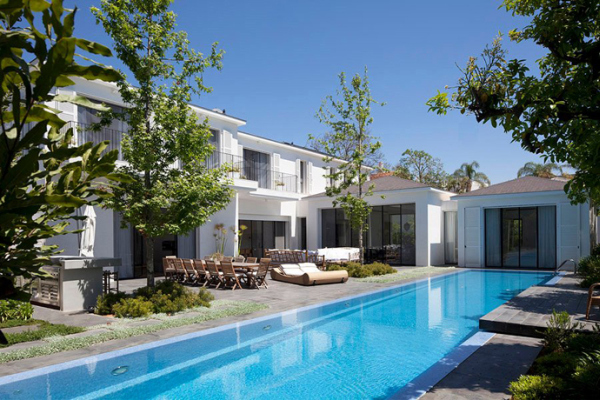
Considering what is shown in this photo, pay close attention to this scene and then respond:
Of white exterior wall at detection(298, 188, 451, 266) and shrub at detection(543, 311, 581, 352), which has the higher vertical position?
white exterior wall at detection(298, 188, 451, 266)

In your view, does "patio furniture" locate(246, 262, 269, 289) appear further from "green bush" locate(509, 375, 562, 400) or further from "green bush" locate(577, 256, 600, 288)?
"green bush" locate(509, 375, 562, 400)

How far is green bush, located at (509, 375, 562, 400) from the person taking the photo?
13.7 feet

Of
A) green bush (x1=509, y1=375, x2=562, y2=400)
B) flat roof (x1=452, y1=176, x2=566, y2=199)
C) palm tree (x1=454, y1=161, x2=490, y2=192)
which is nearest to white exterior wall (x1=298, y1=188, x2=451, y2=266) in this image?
flat roof (x1=452, y1=176, x2=566, y2=199)

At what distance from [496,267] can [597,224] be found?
5492 mm

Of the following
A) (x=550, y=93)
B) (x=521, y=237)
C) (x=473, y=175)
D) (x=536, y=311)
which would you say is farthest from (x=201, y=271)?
(x=473, y=175)

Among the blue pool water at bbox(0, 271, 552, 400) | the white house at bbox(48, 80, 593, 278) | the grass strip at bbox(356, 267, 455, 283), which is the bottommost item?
the grass strip at bbox(356, 267, 455, 283)

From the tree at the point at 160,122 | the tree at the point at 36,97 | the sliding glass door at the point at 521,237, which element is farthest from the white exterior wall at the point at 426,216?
the tree at the point at 36,97

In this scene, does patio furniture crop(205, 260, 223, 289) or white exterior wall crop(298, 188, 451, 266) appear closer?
patio furniture crop(205, 260, 223, 289)

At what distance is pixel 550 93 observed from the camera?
4238 millimetres

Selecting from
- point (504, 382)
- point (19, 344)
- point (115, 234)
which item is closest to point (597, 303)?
point (504, 382)

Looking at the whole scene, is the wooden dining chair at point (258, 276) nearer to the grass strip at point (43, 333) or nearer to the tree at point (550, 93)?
the grass strip at point (43, 333)

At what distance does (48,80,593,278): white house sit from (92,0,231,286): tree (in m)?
5.42

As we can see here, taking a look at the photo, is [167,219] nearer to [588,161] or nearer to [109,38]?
[109,38]

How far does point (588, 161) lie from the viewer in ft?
13.7
